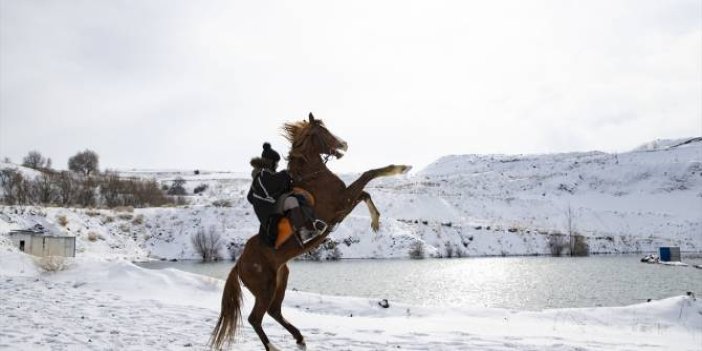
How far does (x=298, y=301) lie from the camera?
13141mm

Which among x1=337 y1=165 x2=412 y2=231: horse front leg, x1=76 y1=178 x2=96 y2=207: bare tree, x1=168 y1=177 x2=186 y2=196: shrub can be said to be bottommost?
x1=337 y1=165 x2=412 y2=231: horse front leg

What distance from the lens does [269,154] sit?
551cm

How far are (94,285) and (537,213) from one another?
64.1m

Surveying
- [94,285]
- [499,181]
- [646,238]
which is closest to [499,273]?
[94,285]

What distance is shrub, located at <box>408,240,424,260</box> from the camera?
42.4m

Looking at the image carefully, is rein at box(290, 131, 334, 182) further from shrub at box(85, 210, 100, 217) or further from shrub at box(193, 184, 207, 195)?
shrub at box(193, 184, 207, 195)

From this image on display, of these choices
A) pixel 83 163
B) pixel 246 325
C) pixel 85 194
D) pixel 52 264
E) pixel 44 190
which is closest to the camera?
pixel 246 325

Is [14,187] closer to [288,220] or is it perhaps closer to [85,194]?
[85,194]

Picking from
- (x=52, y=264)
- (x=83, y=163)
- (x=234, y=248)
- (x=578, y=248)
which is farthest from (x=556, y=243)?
(x=83, y=163)

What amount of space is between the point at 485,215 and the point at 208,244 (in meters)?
37.5

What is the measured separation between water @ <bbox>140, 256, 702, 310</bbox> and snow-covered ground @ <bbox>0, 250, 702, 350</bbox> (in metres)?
4.55

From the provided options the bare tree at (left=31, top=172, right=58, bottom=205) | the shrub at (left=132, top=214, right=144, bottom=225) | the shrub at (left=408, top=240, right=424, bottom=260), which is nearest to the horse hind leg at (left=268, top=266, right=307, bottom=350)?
the shrub at (left=408, top=240, right=424, bottom=260)

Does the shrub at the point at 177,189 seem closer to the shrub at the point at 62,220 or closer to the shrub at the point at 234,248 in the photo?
the shrub at the point at 62,220

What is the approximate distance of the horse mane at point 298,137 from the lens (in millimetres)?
5246
